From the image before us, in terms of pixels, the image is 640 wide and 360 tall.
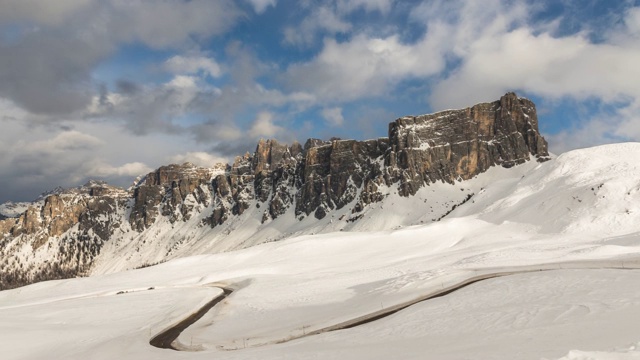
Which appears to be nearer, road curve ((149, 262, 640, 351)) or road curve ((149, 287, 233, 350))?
road curve ((149, 262, 640, 351))

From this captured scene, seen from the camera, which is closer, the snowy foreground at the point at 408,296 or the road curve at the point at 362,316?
the snowy foreground at the point at 408,296

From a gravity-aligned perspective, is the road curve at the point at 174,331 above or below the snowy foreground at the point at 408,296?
below

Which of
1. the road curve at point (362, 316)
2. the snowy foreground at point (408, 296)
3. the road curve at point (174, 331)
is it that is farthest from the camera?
the road curve at point (174, 331)

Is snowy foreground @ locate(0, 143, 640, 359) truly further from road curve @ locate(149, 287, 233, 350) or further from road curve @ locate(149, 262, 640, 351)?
road curve @ locate(149, 287, 233, 350)

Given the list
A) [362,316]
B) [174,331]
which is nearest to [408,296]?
[362,316]

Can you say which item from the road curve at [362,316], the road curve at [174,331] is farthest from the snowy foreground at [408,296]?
the road curve at [174,331]

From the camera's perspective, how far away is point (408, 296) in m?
36.3

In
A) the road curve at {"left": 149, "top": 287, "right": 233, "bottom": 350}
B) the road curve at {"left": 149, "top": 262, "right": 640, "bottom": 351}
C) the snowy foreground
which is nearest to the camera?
the snowy foreground

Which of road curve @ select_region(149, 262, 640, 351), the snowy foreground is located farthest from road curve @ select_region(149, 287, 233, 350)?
the snowy foreground

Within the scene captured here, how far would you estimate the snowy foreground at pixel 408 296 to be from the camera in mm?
18672

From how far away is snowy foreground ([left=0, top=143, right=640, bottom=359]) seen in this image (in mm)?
18672

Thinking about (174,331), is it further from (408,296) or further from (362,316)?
(408,296)

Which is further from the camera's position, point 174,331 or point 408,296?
point 408,296

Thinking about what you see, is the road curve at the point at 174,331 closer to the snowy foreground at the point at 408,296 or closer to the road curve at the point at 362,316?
the road curve at the point at 362,316
